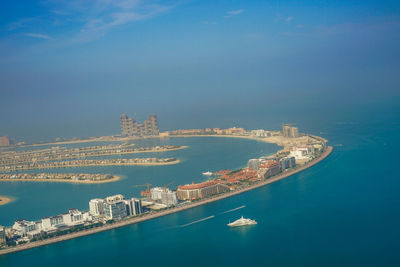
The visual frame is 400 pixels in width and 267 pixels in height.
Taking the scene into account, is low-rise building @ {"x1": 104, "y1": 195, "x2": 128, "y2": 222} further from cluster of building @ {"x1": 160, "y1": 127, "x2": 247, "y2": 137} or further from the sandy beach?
cluster of building @ {"x1": 160, "y1": 127, "x2": 247, "y2": 137}

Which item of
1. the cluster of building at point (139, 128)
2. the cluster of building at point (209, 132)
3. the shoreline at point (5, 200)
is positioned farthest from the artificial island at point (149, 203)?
the cluster of building at point (139, 128)

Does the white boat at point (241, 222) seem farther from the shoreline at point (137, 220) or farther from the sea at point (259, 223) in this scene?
the shoreline at point (137, 220)

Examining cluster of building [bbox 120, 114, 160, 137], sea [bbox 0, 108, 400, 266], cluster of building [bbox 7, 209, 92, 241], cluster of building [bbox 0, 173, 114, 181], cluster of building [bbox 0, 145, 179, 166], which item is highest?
cluster of building [bbox 120, 114, 160, 137]

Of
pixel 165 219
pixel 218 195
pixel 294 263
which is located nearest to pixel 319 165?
pixel 218 195

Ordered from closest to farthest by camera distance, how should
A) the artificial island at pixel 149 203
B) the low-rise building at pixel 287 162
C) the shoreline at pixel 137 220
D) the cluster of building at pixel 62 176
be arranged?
1. the shoreline at pixel 137 220
2. the artificial island at pixel 149 203
3. the low-rise building at pixel 287 162
4. the cluster of building at pixel 62 176

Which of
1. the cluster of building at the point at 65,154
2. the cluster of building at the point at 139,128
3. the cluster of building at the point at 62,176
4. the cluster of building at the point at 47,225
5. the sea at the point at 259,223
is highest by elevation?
the cluster of building at the point at 139,128

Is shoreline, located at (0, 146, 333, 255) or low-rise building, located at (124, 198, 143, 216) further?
low-rise building, located at (124, 198, 143, 216)

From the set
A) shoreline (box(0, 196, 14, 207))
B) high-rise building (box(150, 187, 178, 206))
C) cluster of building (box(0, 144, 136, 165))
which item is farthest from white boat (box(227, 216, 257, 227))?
cluster of building (box(0, 144, 136, 165))
